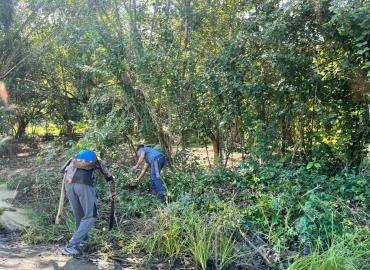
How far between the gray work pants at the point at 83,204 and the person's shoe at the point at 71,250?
0.20 feet

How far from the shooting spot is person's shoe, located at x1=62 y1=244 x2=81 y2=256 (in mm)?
6105

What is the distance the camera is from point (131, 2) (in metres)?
10.4

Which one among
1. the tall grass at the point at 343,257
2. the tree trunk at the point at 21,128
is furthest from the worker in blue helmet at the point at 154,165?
the tree trunk at the point at 21,128

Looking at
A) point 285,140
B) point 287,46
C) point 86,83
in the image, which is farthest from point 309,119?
point 86,83

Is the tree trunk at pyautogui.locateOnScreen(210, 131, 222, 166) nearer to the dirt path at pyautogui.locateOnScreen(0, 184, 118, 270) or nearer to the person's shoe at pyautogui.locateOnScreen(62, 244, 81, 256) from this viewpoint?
the dirt path at pyautogui.locateOnScreen(0, 184, 118, 270)

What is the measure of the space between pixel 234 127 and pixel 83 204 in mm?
4444

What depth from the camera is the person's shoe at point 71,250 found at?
6.11 meters

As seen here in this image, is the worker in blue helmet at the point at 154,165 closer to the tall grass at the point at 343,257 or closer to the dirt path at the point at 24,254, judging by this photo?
the dirt path at the point at 24,254

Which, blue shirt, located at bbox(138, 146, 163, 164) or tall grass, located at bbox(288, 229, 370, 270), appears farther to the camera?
blue shirt, located at bbox(138, 146, 163, 164)

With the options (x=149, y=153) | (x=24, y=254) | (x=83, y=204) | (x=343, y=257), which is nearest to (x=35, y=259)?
(x=24, y=254)

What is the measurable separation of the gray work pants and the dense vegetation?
15.9 inches

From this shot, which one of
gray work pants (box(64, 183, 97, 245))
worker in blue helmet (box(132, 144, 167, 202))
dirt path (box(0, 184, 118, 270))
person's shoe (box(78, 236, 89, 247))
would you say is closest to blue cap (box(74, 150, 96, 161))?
gray work pants (box(64, 183, 97, 245))

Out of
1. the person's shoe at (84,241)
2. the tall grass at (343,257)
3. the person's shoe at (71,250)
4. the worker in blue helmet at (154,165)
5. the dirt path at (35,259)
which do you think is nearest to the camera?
the tall grass at (343,257)

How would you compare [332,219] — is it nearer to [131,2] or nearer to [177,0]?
Result: [177,0]
